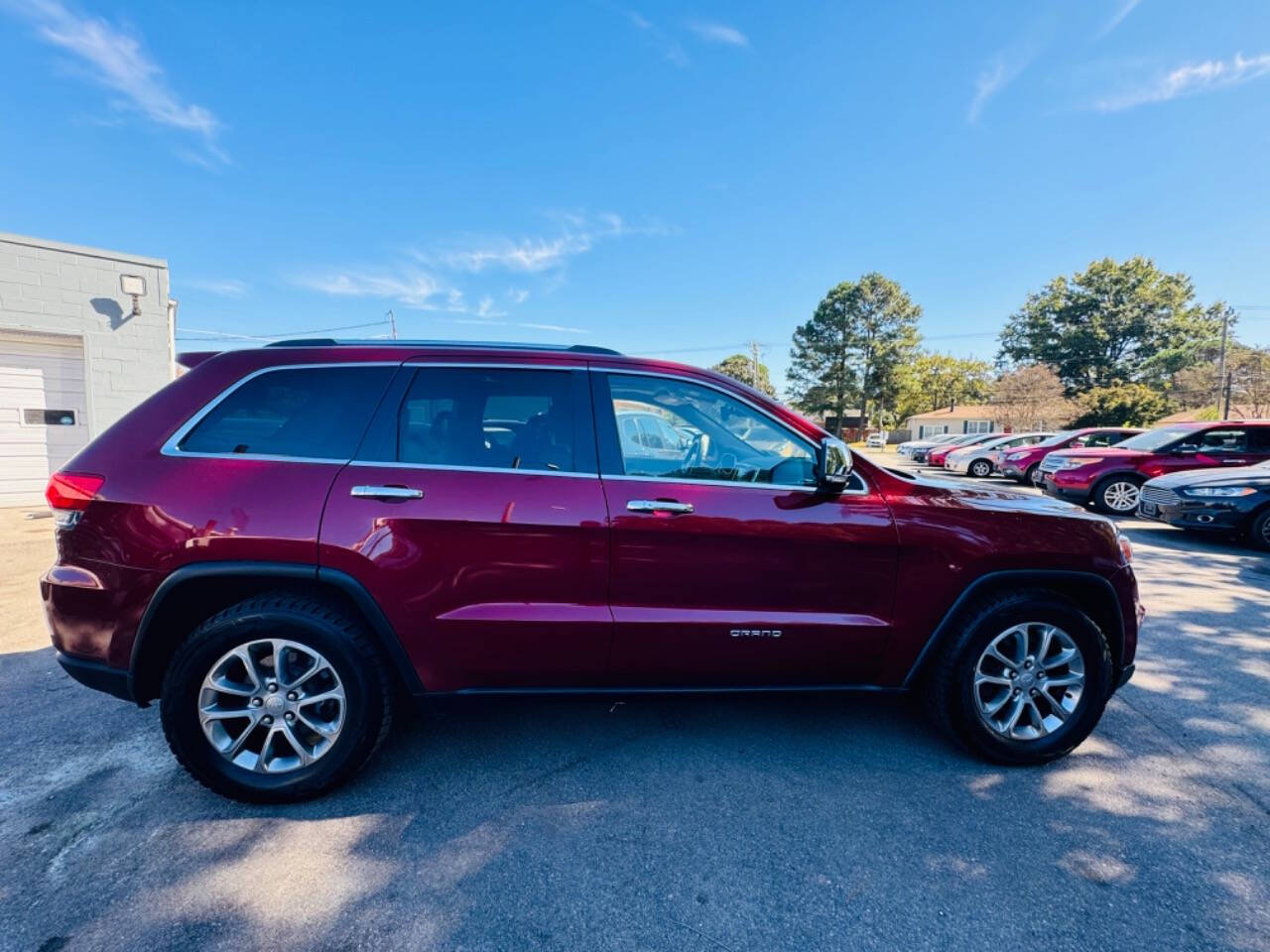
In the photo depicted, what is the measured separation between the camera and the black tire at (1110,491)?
30.0ft

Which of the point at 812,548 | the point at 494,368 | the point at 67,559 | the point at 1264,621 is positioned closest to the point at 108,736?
the point at 67,559

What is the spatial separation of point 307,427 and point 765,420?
201 cm

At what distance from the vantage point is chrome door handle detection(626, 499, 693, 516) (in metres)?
2.30

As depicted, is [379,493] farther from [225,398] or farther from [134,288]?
[134,288]

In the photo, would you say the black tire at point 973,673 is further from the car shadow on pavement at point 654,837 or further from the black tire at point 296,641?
the black tire at point 296,641

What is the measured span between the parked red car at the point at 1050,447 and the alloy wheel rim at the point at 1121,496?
13.5ft

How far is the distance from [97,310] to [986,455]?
68.3 feet

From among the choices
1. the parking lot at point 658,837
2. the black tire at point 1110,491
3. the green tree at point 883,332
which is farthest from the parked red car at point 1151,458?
the green tree at point 883,332

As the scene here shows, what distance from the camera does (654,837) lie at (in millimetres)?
2088

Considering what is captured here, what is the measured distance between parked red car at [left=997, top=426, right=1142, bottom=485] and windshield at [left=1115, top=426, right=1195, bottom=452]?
323 cm

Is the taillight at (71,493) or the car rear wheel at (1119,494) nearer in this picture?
the taillight at (71,493)

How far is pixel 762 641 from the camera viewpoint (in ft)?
7.92

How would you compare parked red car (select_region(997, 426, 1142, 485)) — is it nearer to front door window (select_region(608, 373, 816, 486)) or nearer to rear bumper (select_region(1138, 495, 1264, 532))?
rear bumper (select_region(1138, 495, 1264, 532))

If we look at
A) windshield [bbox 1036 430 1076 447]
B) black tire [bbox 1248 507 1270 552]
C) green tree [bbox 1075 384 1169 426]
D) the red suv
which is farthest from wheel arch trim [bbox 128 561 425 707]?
green tree [bbox 1075 384 1169 426]
